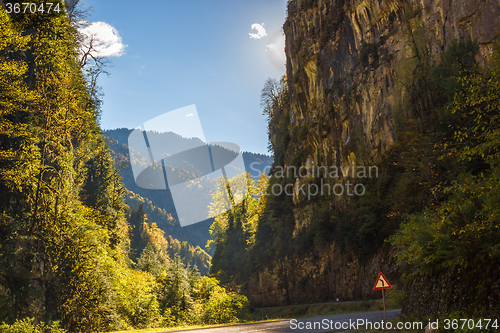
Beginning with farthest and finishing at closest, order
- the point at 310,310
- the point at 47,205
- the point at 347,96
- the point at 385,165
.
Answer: the point at 347,96
the point at 310,310
the point at 385,165
the point at 47,205

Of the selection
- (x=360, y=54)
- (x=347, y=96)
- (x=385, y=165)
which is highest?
(x=360, y=54)

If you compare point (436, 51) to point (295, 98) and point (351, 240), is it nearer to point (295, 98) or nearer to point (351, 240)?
point (351, 240)

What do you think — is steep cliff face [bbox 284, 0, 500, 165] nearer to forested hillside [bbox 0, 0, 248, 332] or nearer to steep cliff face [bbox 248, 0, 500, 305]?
steep cliff face [bbox 248, 0, 500, 305]

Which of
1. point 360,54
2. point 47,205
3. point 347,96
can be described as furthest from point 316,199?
point 47,205

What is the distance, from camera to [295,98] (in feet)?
151

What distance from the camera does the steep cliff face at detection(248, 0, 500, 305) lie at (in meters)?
21.4

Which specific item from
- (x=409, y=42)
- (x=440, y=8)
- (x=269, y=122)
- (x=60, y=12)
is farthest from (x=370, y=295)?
(x=269, y=122)

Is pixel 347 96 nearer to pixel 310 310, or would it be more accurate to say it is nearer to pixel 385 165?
pixel 385 165

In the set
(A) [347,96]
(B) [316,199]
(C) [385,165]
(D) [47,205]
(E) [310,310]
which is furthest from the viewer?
(B) [316,199]

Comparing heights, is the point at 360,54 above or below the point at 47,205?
above

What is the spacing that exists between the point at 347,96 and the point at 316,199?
12.6 m

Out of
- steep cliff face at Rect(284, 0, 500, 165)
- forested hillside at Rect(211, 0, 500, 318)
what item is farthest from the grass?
steep cliff face at Rect(284, 0, 500, 165)

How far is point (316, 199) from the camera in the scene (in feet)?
123

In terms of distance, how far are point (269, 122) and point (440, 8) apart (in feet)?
153
